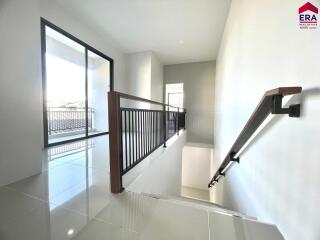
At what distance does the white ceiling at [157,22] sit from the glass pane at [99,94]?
83cm

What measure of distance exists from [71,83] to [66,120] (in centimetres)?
169

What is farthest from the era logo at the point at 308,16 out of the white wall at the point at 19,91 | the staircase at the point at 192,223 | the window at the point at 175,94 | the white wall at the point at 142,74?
the window at the point at 175,94

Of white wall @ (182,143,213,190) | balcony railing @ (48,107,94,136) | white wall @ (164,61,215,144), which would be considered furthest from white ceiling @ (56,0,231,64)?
white wall @ (182,143,213,190)

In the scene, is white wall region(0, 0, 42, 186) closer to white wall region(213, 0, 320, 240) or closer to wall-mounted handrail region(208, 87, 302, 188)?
wall-mounted handrail region(208, 87, 302, 188)

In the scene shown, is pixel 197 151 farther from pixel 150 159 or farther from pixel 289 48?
pixel 289 48

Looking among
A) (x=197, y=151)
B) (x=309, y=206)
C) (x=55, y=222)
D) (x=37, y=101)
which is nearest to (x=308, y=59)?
(x=309, y=206)

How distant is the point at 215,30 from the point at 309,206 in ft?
13.2

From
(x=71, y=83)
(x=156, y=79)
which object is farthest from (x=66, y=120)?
(x=156, y=79)

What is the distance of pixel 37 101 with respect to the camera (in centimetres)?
183

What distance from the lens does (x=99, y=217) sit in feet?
3.78

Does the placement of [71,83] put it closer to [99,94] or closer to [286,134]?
[99,94]

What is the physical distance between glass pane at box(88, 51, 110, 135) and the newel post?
3.30 m

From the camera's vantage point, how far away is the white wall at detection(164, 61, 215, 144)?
579cm

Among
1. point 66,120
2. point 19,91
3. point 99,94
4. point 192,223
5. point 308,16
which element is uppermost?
point 99,94
